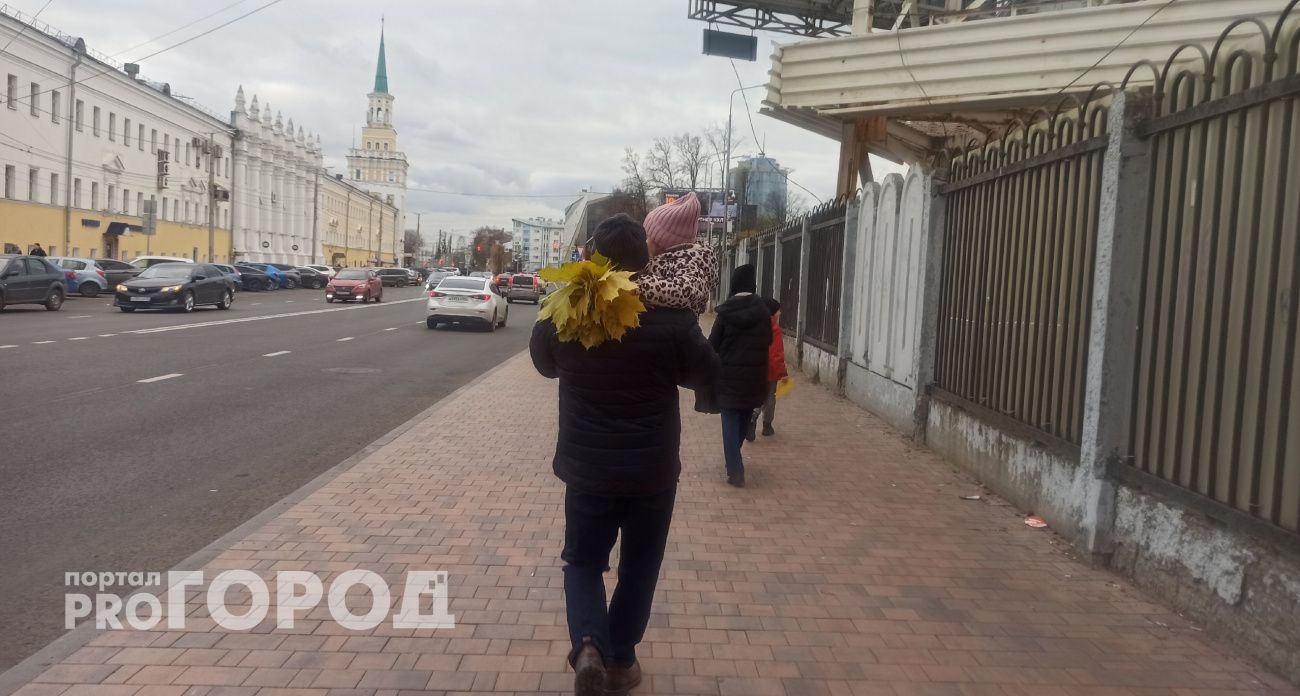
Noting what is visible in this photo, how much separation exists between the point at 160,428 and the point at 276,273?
Result: 4753 centimetres

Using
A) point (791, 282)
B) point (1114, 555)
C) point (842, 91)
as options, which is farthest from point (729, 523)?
point (791, 282)

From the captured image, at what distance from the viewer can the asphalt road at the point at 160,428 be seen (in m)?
5.45

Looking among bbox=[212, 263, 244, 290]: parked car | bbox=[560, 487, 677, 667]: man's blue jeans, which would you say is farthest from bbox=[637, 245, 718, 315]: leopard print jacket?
bbox=[212, 263, 244, 290]: parked car

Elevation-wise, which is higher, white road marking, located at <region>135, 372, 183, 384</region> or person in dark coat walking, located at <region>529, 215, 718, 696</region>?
person in dark coat walking, located at <region>529, 215, 718, 696</region>

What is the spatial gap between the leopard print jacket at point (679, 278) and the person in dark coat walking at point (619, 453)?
0.05 m

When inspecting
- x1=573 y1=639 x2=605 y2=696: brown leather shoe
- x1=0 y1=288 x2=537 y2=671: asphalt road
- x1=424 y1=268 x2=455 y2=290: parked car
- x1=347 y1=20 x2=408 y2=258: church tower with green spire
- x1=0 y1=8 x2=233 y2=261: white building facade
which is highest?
x1=347 y1=20 x2=408 y2=258: church tower with green spire

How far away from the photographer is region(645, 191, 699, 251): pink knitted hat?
3861 mm

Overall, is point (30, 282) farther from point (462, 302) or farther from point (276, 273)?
point (276, 273)

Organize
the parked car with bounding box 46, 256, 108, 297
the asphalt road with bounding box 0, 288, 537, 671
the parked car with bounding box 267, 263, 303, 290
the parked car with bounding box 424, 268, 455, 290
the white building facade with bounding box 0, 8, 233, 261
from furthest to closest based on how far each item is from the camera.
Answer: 1. the parked car with bounding box 267, 263, 303, 290
2. the white building facade with bounding box 0, 8, 233, 261
3. the parked car with bounding box 46, 256, 108, 297
4. the parked car with bounding box 424, 268, 455, 290
5. the asphalt road with bounding box 0, 288, 537, 671

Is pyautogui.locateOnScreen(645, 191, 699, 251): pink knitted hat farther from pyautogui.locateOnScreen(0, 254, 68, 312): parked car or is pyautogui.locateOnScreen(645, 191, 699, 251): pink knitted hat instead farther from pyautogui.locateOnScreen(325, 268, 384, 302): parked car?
pyautogui.locateOnScreen(325, 268, 384, 302): parked car

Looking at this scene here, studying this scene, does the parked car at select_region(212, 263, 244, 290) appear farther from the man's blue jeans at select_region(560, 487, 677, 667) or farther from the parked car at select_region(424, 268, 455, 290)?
the man's blue jeans at select_region(560, 487, 677, 667)

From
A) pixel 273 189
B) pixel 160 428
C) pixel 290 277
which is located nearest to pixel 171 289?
pixel 160 428

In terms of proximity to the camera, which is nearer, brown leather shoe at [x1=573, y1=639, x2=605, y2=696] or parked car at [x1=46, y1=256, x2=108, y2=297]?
brown leather shoe at [x1=573, y1=639, x2=605, y2=696]

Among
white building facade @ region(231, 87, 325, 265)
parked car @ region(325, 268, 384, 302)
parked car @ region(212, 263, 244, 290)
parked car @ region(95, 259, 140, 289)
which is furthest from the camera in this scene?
white building facade @ region(231, 87, 325, 265)
